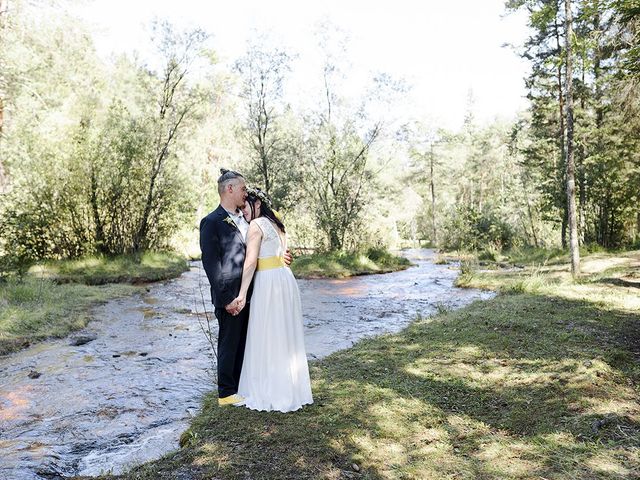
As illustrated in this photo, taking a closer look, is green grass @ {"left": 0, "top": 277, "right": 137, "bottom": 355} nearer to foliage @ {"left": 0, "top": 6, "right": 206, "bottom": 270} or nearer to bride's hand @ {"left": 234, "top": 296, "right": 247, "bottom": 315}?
foliage @ {"left": 0, "top": 6, "right": 206, "bottom": 270}

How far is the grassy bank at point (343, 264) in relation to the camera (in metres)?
18.2

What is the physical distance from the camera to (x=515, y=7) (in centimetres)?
1170

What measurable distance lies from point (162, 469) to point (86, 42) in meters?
13.7

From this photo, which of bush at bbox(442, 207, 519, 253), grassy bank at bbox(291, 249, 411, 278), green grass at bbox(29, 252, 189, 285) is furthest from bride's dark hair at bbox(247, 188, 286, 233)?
bush at bbox(442, 207, 519, 253)

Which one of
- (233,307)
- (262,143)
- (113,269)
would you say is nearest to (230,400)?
(233,307)

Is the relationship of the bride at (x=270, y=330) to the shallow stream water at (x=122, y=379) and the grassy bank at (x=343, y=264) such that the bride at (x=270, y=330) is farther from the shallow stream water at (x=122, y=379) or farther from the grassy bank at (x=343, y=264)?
the grassy bank at (x=343, y=264)

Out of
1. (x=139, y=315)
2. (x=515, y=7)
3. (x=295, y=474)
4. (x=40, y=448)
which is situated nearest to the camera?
(x=295, y=474)

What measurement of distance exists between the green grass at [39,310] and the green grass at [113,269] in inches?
82.9

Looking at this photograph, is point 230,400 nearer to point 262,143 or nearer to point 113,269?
point 113,269

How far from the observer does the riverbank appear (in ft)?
25.9

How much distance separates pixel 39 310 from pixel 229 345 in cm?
624

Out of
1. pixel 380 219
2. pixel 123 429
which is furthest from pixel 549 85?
pixel 123 429

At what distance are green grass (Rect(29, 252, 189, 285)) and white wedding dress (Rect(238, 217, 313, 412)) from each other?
34.9 feet

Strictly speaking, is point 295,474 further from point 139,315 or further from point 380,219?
point 380,219
